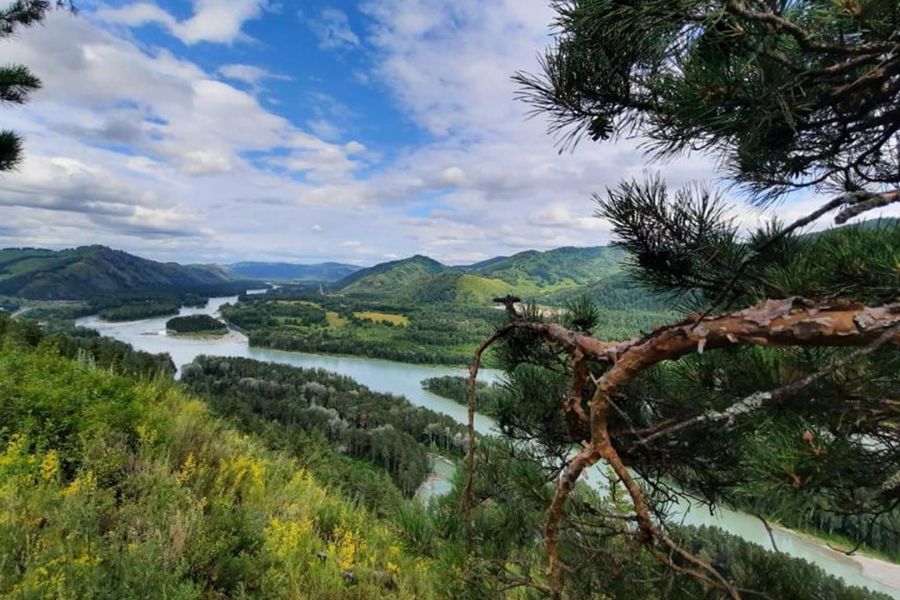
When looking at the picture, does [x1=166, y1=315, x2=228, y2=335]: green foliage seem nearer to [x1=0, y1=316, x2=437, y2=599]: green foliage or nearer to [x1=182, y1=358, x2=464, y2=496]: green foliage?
[x1=182, y1=358, x2=464, y2=496]: green foliage

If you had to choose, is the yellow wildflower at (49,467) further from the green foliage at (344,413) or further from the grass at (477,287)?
the grass at (477,287)

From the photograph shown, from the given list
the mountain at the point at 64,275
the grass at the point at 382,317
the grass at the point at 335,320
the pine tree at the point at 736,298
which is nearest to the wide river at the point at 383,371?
the grass at the point at 335,320

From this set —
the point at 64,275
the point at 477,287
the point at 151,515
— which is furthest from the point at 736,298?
the point at 64,275

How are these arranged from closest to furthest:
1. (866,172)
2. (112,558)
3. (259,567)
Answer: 1. (112,558)
2. (866,172)
3. (259,567)

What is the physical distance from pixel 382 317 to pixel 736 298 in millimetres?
109763

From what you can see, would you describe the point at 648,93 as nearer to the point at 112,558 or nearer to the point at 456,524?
the point at 456,524

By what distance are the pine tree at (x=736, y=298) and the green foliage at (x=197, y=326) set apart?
301 feet

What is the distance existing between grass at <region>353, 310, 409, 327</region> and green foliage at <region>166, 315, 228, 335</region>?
2903 centimetres

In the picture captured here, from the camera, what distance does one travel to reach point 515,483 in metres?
1.89

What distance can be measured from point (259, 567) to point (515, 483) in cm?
160

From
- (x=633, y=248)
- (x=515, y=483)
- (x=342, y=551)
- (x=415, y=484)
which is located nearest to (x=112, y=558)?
(x=342, y=551)

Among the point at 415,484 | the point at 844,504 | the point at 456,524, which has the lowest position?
the point at 415,484

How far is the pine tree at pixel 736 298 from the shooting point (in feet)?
2.77

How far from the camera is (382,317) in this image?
10981 cm
